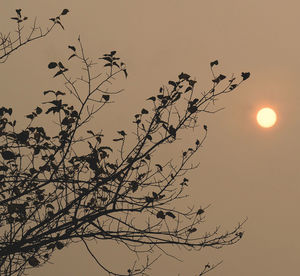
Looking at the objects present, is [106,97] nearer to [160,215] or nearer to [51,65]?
[51,65]

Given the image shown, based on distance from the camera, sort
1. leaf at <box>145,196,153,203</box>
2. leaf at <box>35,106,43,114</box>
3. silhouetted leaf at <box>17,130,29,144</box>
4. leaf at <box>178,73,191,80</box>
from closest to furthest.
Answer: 1. silhouetted leaf at <box>17,130,29,144</box>
2. leaf at <box>145,196,153,203</box>
3. leaf at <box>178,73,191,80</box>
4. leaf at <box>35,106,43,114</box>

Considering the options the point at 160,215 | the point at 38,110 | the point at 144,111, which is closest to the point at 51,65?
the point at 38,110

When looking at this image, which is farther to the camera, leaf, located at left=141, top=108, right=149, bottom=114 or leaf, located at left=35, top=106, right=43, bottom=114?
leaf, located at left=35, top=106, right=43, bottom=114

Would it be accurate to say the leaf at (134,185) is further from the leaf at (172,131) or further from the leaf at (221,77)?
the leaf at (221,77)

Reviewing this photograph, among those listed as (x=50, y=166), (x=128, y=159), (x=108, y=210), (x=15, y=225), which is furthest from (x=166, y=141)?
(x=15, y=225)

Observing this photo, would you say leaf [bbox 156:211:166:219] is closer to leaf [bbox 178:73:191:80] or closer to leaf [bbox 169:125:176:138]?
leaf [bbox 169:125:176:138]

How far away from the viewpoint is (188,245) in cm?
676

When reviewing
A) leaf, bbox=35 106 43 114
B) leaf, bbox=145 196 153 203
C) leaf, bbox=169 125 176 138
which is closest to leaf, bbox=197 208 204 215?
leaf, bbox=145 196 153 203

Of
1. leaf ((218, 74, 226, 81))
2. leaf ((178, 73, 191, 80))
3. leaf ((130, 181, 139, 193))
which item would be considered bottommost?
leaf ((130, 181, 139, 193))

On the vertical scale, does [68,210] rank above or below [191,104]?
below

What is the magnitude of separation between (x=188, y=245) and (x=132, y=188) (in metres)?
1.04

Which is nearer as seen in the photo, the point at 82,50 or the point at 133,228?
the point at 133,228

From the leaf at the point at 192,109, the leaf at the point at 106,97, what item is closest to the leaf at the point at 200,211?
the leaf at the point at 192,109

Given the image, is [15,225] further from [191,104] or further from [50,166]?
[191,104]
